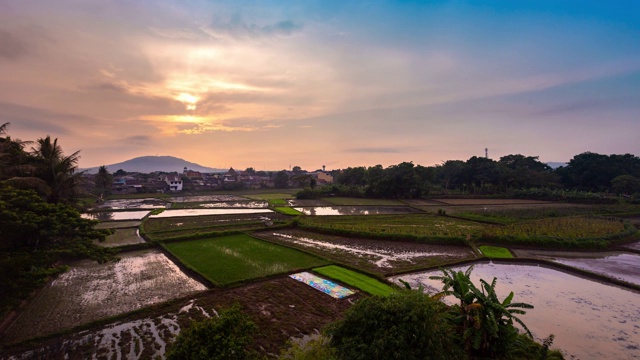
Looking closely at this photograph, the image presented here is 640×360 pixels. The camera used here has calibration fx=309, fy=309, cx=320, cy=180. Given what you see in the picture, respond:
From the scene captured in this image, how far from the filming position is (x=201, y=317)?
1214 centimetres

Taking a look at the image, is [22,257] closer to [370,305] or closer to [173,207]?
[370,305]

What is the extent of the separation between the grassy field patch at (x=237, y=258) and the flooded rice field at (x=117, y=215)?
14.7m

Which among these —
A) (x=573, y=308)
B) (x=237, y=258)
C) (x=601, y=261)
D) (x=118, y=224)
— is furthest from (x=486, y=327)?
(x=118, y=224)

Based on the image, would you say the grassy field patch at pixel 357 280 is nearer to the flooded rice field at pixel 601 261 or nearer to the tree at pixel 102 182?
the flooded rice field at pixel 601 261

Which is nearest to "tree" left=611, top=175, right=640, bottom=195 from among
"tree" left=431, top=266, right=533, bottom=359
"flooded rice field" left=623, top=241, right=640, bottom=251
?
"flooded rice field" left=623, top=241, right=640, bottom=251

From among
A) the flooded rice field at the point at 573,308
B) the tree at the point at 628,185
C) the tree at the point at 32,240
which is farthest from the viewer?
the tree at the point at 628,185

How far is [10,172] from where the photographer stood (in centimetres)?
1391

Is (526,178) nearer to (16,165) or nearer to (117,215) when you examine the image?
(117,215)

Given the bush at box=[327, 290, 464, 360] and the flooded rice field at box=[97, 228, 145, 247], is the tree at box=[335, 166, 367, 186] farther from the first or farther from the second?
the bush at box=[327, 290, 464, 360]

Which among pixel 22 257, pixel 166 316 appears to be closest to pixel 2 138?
pixel 22 257

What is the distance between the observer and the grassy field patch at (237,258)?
54.9 feet

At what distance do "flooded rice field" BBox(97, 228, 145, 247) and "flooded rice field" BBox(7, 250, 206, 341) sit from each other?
3818 millimetres

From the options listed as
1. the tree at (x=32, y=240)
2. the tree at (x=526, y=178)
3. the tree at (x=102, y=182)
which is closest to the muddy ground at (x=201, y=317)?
the tree at (x=32, y=240)

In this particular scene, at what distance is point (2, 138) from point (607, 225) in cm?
4439
